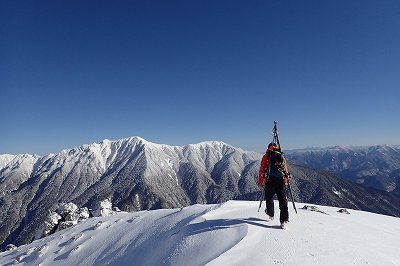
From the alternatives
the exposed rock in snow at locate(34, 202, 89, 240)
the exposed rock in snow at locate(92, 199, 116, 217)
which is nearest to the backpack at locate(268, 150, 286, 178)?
the exposed rock in snow at locate(92, 199, 116, 217)

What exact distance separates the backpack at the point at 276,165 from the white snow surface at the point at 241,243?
2.26m

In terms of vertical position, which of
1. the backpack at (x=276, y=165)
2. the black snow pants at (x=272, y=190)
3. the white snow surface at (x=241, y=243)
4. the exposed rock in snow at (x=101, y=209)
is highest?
the backpack at (x=276, y=165)

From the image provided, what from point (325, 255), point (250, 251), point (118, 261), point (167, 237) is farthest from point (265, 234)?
point (118, 261)

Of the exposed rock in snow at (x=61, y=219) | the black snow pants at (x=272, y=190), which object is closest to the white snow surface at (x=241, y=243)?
the black snow pants at (x=272, y=190)

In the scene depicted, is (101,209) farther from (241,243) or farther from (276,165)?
(241,243)

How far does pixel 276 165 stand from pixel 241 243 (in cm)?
429

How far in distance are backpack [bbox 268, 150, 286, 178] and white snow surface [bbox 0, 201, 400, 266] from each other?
89.1 inches

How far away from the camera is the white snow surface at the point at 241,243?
35.4 feet

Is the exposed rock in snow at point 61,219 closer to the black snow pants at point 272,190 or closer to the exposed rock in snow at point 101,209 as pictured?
the exposed rock in snow at point 101,209

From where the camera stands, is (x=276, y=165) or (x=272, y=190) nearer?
Answer: (x=276, y=165)

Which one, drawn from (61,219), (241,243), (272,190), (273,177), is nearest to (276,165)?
(273,177)

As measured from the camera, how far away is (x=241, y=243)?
11.6 meters

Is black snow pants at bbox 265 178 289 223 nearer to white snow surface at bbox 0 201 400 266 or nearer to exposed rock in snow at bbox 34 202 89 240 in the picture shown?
white snow surface at bbox 0 201 400 266

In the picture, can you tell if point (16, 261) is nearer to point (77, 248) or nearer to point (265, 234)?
point (77, 248)
